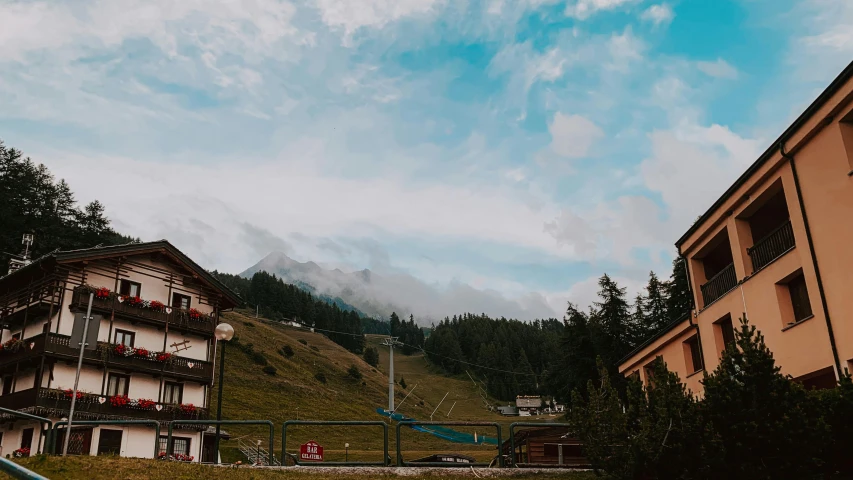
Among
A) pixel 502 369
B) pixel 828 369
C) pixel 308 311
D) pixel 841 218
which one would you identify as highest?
pixel 308 311

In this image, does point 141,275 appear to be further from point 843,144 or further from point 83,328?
point 843,144

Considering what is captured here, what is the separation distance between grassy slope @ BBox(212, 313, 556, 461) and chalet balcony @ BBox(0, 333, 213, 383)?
8201mm

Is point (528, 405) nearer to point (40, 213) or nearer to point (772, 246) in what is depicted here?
point (40, 213)

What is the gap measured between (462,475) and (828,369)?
966cm

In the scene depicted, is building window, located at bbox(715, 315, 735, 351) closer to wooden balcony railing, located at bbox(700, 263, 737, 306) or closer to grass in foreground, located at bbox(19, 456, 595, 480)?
wooden balcony railing, located at bbox(700, 263, 737, 306)

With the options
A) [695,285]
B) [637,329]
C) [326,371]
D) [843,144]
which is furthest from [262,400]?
[843,144]

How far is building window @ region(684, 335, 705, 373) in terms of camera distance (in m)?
27.1

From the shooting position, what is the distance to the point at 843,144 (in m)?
16.0

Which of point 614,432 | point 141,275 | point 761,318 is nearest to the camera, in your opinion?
point 614,432

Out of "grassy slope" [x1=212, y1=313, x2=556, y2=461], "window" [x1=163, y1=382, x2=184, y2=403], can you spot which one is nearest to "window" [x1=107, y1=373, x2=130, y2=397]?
"window" [x1=163, y1=382, x2=184, y2=403]

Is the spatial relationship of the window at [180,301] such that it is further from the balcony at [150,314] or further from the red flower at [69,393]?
the red flower at [69,393]

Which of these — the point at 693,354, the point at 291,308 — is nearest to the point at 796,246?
the point at 693,354

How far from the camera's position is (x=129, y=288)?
4206cm

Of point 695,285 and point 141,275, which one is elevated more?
point 141,275
